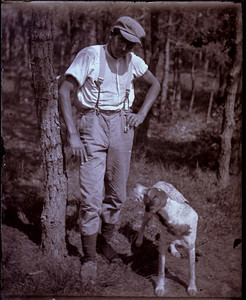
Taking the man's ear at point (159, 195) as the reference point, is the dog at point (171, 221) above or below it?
below

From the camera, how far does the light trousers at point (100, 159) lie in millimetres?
3332

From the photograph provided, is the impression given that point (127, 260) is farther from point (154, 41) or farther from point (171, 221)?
Result: point (154, 41)

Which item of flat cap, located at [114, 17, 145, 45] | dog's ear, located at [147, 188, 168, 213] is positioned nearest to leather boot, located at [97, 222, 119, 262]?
dog's ear, located at [147, 188, 168, 213]

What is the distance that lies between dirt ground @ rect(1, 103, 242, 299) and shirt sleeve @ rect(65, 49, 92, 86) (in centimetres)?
173

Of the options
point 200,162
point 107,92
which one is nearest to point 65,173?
point 107,92

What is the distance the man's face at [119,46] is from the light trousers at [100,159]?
0.50m

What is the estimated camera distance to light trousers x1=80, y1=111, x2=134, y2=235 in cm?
333

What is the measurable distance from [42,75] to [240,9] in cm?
185

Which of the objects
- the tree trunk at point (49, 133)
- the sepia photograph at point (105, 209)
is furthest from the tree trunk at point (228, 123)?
the tree trunk at point (49, 133)

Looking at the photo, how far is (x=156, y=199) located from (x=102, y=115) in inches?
33.1

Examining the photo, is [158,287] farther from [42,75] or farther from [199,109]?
[199,109]

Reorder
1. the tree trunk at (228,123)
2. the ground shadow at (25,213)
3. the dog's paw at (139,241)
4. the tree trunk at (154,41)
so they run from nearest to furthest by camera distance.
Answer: the dog's paw at (139,241) → the ground shadow at (25,213) → the tree trunk at (228,123) → the tree trunk at (154,41)

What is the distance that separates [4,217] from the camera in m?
4.54

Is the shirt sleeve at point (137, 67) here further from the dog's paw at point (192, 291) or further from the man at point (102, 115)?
the dog's paw at point (192, 291)
